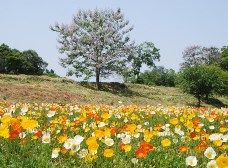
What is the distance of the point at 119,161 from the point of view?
4059 mm

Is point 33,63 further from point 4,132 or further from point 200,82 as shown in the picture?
point 4,132

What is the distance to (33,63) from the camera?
269 feet

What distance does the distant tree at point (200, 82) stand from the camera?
40.3 meters

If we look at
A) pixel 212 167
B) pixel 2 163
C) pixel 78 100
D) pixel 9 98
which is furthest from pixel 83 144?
pixel 78 100

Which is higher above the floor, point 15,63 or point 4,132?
point 15,63

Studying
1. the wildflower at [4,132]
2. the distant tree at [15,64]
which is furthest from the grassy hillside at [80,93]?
the distant tree at [15,64]

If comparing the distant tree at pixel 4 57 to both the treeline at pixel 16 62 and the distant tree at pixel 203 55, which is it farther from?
the distant tree at pixel 203 55

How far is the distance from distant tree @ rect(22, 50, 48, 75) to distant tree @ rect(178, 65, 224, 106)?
141ft

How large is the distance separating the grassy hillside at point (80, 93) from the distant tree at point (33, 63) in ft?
110

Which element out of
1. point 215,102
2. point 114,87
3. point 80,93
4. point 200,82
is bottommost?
point 215,102

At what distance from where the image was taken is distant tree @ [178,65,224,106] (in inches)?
1586

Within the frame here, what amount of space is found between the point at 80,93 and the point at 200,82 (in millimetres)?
14568

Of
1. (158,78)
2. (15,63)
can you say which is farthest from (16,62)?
(158,78)

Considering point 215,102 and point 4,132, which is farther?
point 215,102
